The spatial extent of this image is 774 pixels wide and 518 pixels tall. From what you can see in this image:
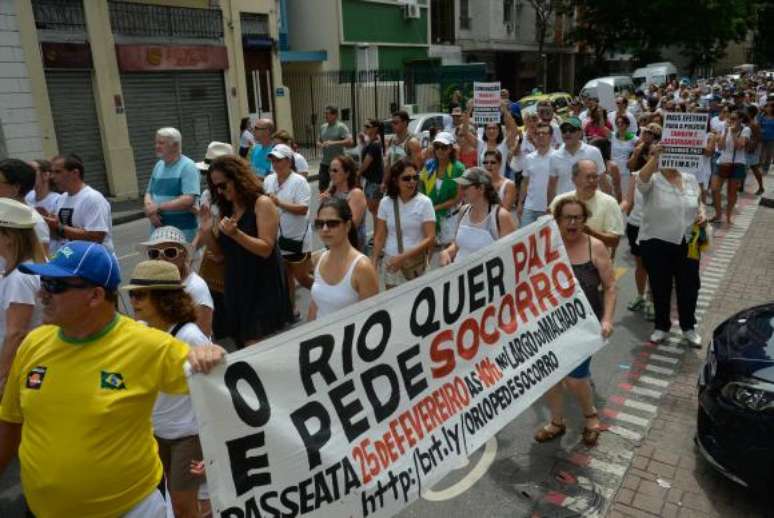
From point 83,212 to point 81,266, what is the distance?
10.7ft

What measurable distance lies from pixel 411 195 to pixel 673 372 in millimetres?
2661

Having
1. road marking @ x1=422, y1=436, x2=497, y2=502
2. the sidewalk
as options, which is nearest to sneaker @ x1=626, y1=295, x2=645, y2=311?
the sidewalk

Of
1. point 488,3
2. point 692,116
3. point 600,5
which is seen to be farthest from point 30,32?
point 600,5

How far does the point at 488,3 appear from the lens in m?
35.8

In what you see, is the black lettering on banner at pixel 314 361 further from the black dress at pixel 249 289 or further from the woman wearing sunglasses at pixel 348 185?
the woman wearing sunglasses at pixel 348 185

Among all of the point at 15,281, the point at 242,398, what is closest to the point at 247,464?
the point at 242,398

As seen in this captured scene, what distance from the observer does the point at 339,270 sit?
3805mm

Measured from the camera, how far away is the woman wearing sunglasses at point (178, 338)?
9.18ft

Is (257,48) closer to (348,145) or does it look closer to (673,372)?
(348,145)

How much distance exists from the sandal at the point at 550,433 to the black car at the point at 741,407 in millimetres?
857

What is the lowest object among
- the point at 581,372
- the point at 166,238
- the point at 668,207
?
the point at 581,372

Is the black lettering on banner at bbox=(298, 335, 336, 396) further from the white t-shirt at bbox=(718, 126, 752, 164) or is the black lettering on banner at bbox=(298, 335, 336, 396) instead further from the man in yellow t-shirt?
the white t-shirt at bbox=(718, 126, 752, 164)

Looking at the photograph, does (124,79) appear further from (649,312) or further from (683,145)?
(683,145)

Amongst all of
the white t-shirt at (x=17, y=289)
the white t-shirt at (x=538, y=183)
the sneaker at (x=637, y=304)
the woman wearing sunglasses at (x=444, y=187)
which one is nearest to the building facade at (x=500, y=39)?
the white t-shirt at (x=538, y=183)
